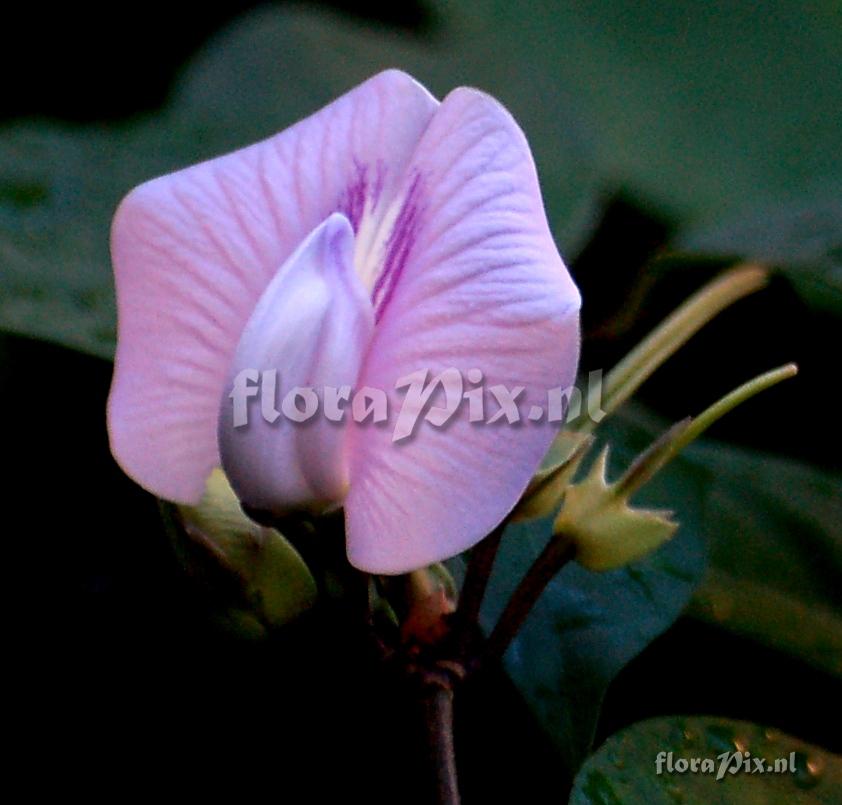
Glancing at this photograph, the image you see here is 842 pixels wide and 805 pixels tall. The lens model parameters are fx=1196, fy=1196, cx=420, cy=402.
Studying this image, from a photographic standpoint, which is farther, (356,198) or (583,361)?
(583,361)

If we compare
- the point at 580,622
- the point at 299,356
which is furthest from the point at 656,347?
the point at 299,356

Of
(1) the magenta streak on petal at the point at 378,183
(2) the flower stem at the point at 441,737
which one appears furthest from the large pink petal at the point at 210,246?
(2) the flower stem at the point at 441,737

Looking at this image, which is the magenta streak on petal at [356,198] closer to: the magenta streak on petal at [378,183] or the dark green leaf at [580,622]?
the magenta streak on petal at [378,183]

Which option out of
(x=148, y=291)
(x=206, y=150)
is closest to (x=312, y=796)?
(x=148, y=291)

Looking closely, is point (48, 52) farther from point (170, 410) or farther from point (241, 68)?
point (170, 410)

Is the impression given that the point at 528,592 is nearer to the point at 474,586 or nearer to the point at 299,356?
→ the point at 474,586

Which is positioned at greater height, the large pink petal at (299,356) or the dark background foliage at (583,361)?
the large pink petal at (299,356)

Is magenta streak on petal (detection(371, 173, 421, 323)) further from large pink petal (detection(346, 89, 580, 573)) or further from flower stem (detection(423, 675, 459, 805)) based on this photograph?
flower stem (detection(423, 675, 459, 805))
